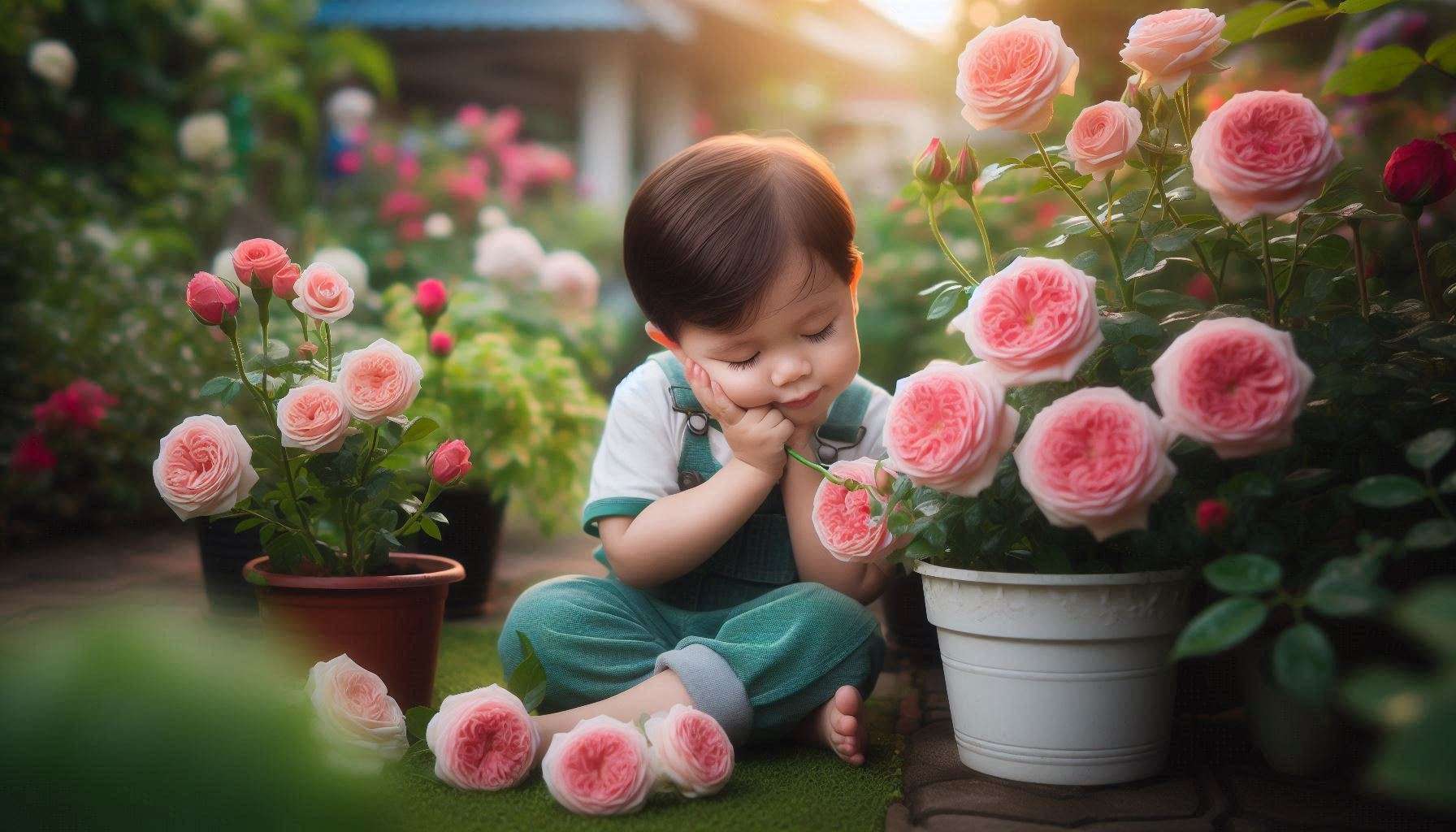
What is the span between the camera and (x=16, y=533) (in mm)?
3311

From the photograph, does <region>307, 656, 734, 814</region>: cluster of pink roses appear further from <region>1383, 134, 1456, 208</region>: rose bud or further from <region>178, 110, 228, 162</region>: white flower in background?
<region>178, 110, 228, 162</region>: white flower in background

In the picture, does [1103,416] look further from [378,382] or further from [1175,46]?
[378,382]

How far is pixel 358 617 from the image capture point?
1812 millimetres

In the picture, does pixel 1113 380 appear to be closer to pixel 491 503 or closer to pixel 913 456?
pixel 913 456

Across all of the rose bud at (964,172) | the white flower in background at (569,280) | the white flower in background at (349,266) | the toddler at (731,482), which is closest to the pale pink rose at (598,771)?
the toddler at (731,482)

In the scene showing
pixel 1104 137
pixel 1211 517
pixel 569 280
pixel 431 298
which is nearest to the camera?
pixel 1211 517

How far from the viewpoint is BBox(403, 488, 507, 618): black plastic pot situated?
2.72 meters

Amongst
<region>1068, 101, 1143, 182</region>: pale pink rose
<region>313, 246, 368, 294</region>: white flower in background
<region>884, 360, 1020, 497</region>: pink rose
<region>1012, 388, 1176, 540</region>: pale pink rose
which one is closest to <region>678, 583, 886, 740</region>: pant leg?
<region>884, 360, 1020, 497</region>: pink rose

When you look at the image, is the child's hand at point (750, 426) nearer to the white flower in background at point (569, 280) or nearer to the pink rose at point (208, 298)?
the pink rose at point (208, 298)

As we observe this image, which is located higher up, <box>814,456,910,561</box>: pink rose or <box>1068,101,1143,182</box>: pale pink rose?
<box>1068,101,1143,182</box>: pale pink rose

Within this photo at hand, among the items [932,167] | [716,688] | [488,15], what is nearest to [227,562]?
[716,688]

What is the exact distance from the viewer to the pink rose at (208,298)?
1729 mm

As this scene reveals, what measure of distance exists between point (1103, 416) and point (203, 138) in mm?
4676

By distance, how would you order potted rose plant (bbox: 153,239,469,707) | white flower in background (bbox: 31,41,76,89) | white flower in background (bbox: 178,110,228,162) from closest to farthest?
potted rose plant (bbox: 153,239,469,707)
white flower in background (bbox: 31,41,76,89)
white flower in background (bbox: 178,110,228,162)
